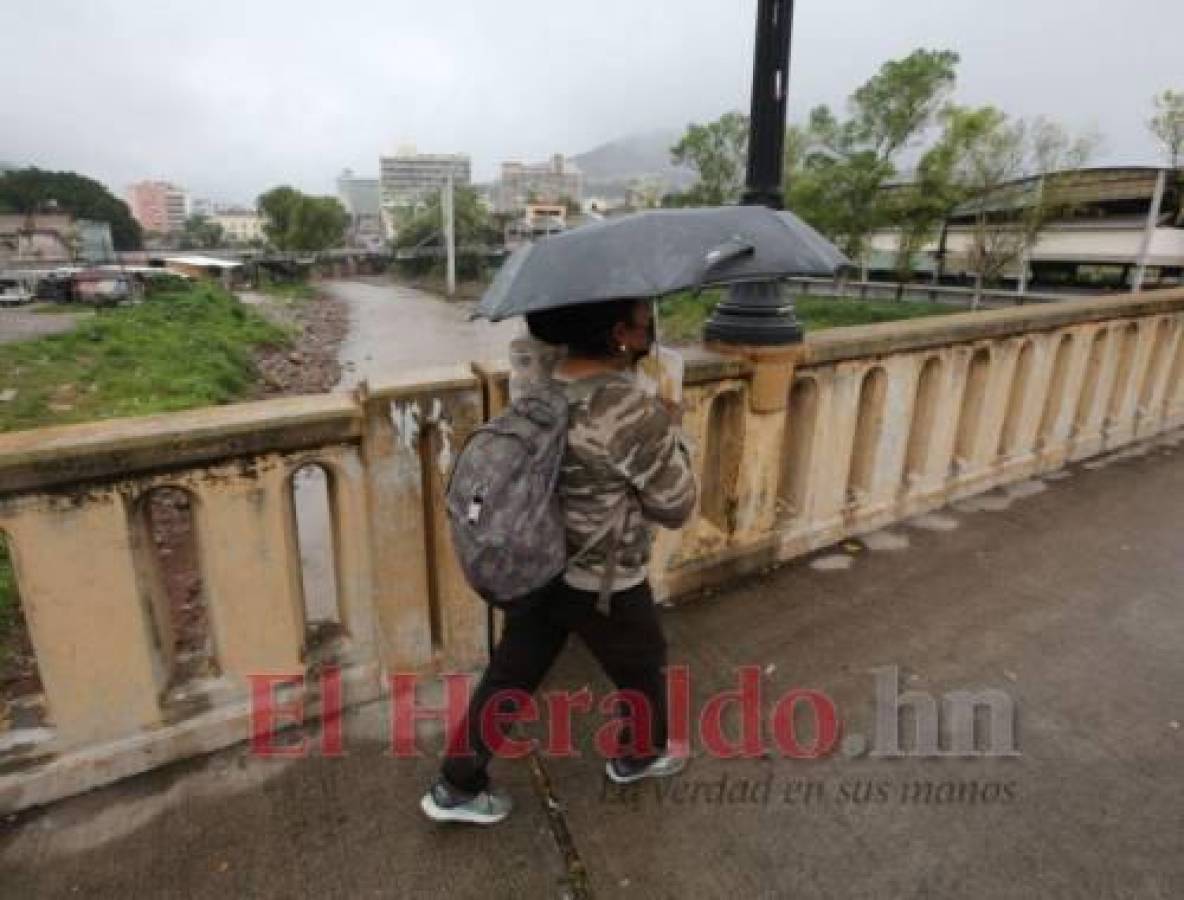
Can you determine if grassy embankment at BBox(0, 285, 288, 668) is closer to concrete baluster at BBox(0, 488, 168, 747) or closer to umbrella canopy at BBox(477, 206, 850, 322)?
concrete baluster at BBox(0, 488, 168, 747)

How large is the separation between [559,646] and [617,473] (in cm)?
62

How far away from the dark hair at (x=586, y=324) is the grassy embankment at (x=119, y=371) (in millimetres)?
4139

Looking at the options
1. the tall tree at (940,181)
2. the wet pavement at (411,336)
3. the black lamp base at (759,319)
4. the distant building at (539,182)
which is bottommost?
the wet pavement at (411,336)

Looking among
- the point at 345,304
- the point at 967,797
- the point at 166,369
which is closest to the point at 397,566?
the point at 967,797

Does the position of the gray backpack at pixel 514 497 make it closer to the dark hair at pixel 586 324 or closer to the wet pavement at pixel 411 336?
the dark hair at pixel 586 324

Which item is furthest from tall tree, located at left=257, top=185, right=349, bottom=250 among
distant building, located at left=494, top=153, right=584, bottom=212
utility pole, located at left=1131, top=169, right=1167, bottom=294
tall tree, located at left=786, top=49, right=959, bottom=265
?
utility pole, located at left=1131, top=169, right=1167, bottom=294

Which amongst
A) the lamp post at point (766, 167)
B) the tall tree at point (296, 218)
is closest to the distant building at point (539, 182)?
the tall tree at point (296, 218)

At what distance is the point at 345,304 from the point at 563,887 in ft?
177

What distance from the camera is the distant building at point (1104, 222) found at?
27.5 metres

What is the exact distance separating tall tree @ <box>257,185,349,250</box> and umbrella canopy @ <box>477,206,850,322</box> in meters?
88.8

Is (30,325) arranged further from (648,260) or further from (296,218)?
(296,218)

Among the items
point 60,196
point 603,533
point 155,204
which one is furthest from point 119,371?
point 155,204

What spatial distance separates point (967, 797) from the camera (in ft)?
7.35

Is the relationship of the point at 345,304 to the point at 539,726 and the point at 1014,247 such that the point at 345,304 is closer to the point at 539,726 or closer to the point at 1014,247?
the point at 1014,247
